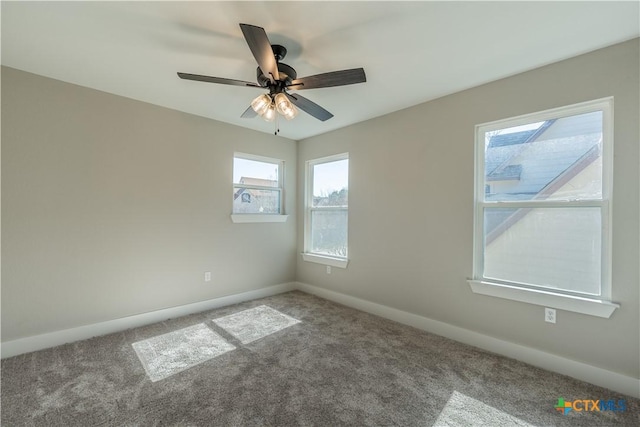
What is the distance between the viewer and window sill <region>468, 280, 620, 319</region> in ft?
6.43

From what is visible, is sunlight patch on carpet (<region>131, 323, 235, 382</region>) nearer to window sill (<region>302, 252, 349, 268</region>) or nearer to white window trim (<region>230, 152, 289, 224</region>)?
white window trim (<region>230, 152, 289, 224</region>)

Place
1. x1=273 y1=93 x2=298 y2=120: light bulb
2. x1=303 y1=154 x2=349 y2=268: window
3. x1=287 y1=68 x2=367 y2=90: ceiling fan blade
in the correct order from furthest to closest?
x1=303 y1=154 x2=349 y2=268: window, x1=273 y1=93 x2=298 y2=120: light bulb, x1=287 y1=68 x2=367 y2=90: ceiling fan blade

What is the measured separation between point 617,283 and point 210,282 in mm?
3972

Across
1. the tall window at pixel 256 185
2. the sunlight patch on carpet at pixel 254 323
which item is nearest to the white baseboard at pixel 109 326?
the sunlight patch on carpet at pixel 254 323

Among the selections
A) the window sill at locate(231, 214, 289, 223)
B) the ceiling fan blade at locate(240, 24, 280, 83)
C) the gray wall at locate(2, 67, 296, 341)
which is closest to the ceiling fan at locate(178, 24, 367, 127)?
the ceiling fan blade at locate(240, 24, 280, 83)

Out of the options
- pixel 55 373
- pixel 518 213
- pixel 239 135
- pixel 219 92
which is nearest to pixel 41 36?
pixel 219 92

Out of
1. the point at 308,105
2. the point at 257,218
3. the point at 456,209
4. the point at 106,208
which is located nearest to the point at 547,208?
the point at 456,209

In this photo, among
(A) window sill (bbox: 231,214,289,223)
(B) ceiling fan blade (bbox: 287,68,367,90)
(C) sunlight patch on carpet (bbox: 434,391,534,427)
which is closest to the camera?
(C) sunlight patch on carpet (bbox: 434,391,534,427)

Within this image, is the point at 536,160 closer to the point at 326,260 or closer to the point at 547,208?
the point at 547,208

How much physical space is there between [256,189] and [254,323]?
6.33 feet

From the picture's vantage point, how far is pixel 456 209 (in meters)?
2.72

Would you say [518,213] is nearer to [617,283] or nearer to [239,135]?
[617,283]

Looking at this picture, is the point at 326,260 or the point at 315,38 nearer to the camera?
the point at 315,38

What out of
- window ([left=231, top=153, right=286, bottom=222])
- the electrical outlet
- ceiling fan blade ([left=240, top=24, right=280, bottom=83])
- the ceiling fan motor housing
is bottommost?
the electrical outlet
